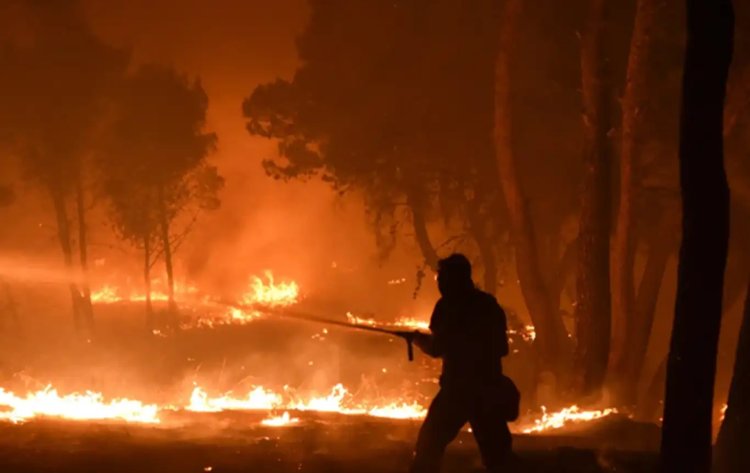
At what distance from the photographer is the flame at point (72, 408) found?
11852mm

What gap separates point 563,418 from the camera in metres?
13.8

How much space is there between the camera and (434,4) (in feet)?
66.6

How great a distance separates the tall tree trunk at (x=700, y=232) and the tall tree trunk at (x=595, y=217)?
31.2 feet

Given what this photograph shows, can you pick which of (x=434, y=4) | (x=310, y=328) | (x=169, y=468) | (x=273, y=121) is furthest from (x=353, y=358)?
(x=169, y=468)

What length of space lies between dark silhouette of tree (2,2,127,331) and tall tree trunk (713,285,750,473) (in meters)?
23.1

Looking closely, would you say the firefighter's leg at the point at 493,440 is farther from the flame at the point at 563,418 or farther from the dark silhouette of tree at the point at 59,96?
the dark silhouette of tree at the point at 59,96

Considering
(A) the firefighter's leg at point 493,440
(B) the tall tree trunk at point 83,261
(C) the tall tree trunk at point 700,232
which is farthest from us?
(B) the tall tree trunk at point 83,261

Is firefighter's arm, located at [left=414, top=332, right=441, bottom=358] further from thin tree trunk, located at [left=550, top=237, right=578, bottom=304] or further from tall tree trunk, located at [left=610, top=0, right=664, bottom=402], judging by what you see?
thin tree trunk, located at [left=550, top=237, right=578, bottom=304]

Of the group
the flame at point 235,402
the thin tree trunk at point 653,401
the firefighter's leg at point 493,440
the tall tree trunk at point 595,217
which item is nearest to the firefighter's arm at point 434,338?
the firefighter's leg at point 493,440

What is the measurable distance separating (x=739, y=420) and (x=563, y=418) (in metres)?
7.12

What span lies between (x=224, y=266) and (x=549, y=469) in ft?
113

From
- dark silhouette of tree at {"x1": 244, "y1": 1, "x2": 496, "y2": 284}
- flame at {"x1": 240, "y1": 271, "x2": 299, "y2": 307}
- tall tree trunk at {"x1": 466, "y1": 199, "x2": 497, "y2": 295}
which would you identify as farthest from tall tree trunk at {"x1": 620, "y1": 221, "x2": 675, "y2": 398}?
flame at {"x1": 240, "y1": 271, "x2": 299, "y2": 307}

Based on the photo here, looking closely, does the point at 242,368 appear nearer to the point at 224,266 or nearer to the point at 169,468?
the point at 224,266

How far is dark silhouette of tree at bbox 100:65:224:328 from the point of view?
1061 inches
